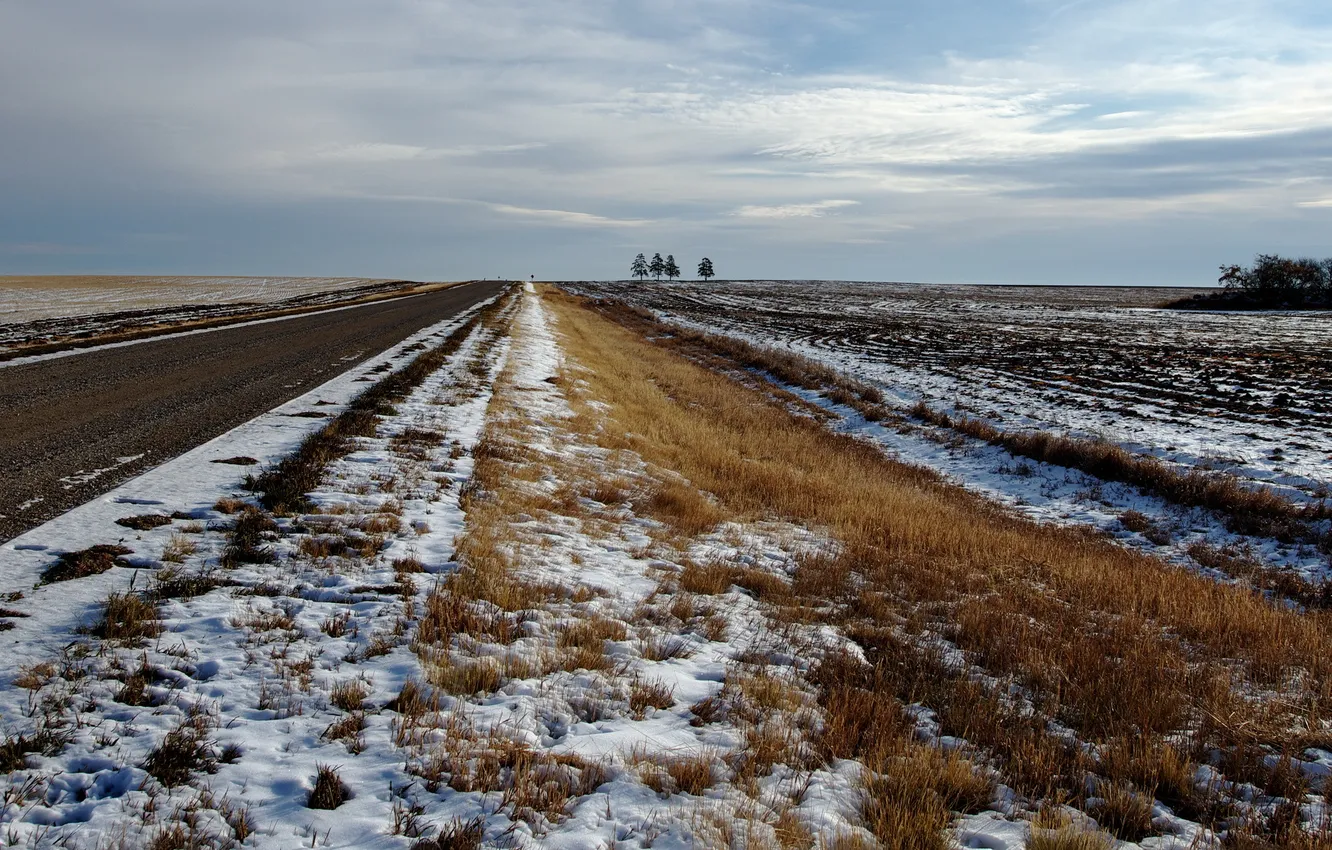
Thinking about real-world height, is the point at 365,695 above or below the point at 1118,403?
below

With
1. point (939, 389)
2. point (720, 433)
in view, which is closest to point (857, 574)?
point (720, 433)

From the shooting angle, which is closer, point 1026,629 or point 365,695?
point 365,695

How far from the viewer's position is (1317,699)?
5.21 meters

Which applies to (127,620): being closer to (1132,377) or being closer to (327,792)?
(327,792)

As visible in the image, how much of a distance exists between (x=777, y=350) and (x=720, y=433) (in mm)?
18824

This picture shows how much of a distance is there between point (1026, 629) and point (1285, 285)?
319ft

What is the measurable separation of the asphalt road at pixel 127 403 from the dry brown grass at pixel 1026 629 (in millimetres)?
5994

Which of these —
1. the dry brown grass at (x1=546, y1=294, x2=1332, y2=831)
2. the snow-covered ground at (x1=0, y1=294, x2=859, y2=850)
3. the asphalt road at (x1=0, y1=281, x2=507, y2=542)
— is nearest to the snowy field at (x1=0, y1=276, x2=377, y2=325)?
the asphalt road at (x1=0, y1=281, x2=507, y2=542)

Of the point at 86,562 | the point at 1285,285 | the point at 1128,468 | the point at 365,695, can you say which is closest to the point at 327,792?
the point at 365,695

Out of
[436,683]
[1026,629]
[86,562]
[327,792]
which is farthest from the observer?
[1026,629]

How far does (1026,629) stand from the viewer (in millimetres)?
6207

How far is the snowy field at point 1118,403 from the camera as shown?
1280cm

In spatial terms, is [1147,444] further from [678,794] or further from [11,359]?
[11,359]

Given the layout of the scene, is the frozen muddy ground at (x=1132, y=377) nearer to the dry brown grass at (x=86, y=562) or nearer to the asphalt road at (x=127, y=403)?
the dry brown grass at (x=86, y=562)
